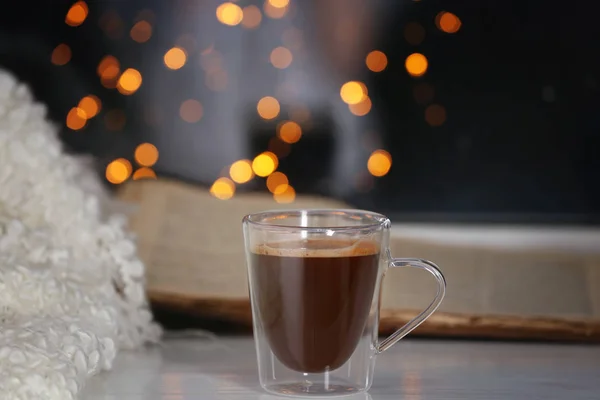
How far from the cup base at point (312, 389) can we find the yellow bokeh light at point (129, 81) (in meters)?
0.88

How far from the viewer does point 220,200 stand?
1028 millimetres

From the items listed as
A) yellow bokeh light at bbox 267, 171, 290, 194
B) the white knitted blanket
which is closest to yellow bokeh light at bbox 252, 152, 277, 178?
yellow bokeh light at bbox 267, 171, 290, 194

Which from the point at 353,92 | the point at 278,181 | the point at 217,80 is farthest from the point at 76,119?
the point at 353,92

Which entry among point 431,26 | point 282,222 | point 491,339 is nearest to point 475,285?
point 491,339

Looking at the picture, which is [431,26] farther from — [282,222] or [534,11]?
[282,222]

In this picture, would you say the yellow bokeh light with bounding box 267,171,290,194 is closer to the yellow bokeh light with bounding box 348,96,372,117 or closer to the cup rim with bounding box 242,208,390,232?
the yellow bokeh light with bounding box 348,96,372,117

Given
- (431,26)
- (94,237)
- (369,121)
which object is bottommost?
(94,237)

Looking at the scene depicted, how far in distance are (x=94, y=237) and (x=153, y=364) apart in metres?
0.12

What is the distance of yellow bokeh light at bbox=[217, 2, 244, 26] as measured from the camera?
1345 mm

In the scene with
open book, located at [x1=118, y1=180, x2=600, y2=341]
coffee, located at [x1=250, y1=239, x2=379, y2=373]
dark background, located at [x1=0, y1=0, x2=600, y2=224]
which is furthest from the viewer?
dark background, located at [x1=0, y1=0, x2=600, y2=224]

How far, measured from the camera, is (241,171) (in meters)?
1.36

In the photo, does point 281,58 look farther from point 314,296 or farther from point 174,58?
point 314,296

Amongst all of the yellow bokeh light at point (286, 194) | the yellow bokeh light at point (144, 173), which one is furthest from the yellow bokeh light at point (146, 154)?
the yellow bokeh light at point (286, 194)

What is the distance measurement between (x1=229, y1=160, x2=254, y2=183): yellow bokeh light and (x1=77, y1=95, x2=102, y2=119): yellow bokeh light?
0.25 metres
